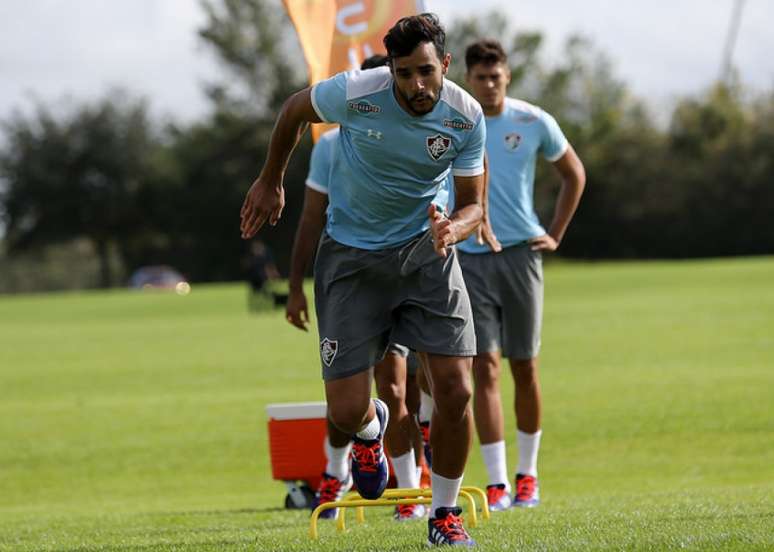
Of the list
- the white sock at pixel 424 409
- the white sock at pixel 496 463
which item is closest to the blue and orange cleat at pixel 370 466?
the white sock at pixel 496 463

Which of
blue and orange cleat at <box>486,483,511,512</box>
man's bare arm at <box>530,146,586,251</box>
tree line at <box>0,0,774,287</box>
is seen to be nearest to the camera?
blue and orange cleat at <box>486,483,511,512</box>

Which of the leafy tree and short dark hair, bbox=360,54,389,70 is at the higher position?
short dark hair, bbox=360,54,389,70

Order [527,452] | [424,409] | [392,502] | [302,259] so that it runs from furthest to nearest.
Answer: [527,452], [424,409], [302,259], [392,502]

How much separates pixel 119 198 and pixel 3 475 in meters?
70.5

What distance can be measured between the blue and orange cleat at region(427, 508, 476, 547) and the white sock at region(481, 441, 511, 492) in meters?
2.46

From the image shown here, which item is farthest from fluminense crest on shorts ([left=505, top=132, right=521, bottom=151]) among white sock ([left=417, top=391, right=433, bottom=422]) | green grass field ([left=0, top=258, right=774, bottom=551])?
green grass field ([left=0, top=258, right=774, bottom=551])

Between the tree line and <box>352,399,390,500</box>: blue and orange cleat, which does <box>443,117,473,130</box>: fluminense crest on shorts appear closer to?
<box>352,399,390,500</box>: blue and orange cleat

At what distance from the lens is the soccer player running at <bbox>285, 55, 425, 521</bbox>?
754 cm

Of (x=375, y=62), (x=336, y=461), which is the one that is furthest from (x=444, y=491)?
(x=375, y=62)

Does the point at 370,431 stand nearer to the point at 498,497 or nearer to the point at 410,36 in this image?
the point at 410,36

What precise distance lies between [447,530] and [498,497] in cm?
257

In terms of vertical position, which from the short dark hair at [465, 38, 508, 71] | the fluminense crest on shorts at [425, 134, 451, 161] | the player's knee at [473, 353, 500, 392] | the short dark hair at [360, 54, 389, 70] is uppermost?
the fluminense crest on shorts at [425, 134, 451, 161]

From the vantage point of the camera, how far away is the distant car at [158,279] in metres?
81.5

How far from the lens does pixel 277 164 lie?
261 inches
